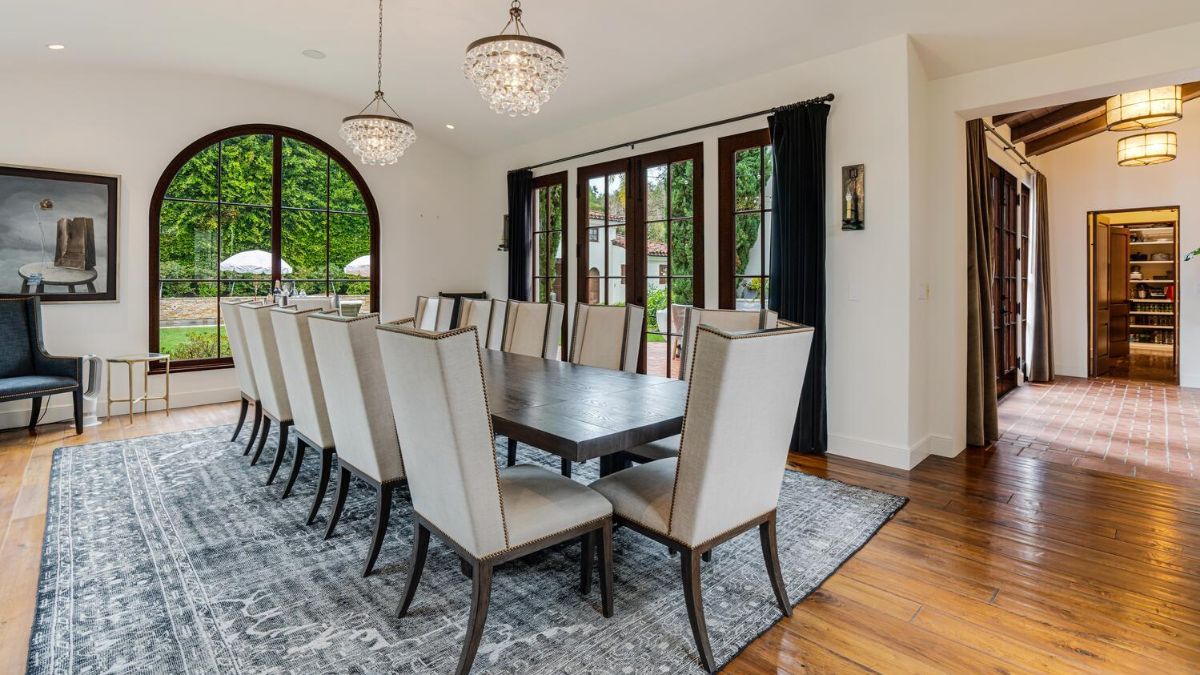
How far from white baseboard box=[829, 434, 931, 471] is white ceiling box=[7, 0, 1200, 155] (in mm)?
2482

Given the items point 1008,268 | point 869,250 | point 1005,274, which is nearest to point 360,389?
point 869,250

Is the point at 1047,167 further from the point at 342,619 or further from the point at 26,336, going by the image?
the point at 26,336

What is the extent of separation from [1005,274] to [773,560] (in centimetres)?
530

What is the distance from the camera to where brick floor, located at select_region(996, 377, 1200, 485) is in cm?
388

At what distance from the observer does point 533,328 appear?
13.6ft

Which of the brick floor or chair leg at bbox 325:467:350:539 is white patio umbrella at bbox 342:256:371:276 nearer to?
chair leg at bbox 325:467:350:539

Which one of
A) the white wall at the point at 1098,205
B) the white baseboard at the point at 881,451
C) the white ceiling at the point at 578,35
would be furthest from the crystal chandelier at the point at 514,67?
the white wall at the point at 1098,205

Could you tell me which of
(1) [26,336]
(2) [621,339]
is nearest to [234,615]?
(2) [621,339]

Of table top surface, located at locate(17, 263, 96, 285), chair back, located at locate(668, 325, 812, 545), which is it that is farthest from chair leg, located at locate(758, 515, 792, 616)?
table top surface, located at locate(17, 263, 96, 285)

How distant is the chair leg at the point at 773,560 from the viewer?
201 cm

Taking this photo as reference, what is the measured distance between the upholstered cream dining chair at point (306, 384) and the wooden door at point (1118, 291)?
9889 millimetres

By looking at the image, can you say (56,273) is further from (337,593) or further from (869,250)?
(869,250)

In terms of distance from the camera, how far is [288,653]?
5.97 ft

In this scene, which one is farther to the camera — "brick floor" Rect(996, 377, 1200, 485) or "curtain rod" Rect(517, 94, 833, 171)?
"curtain rod" Rect(517, 94, 833, 171)
